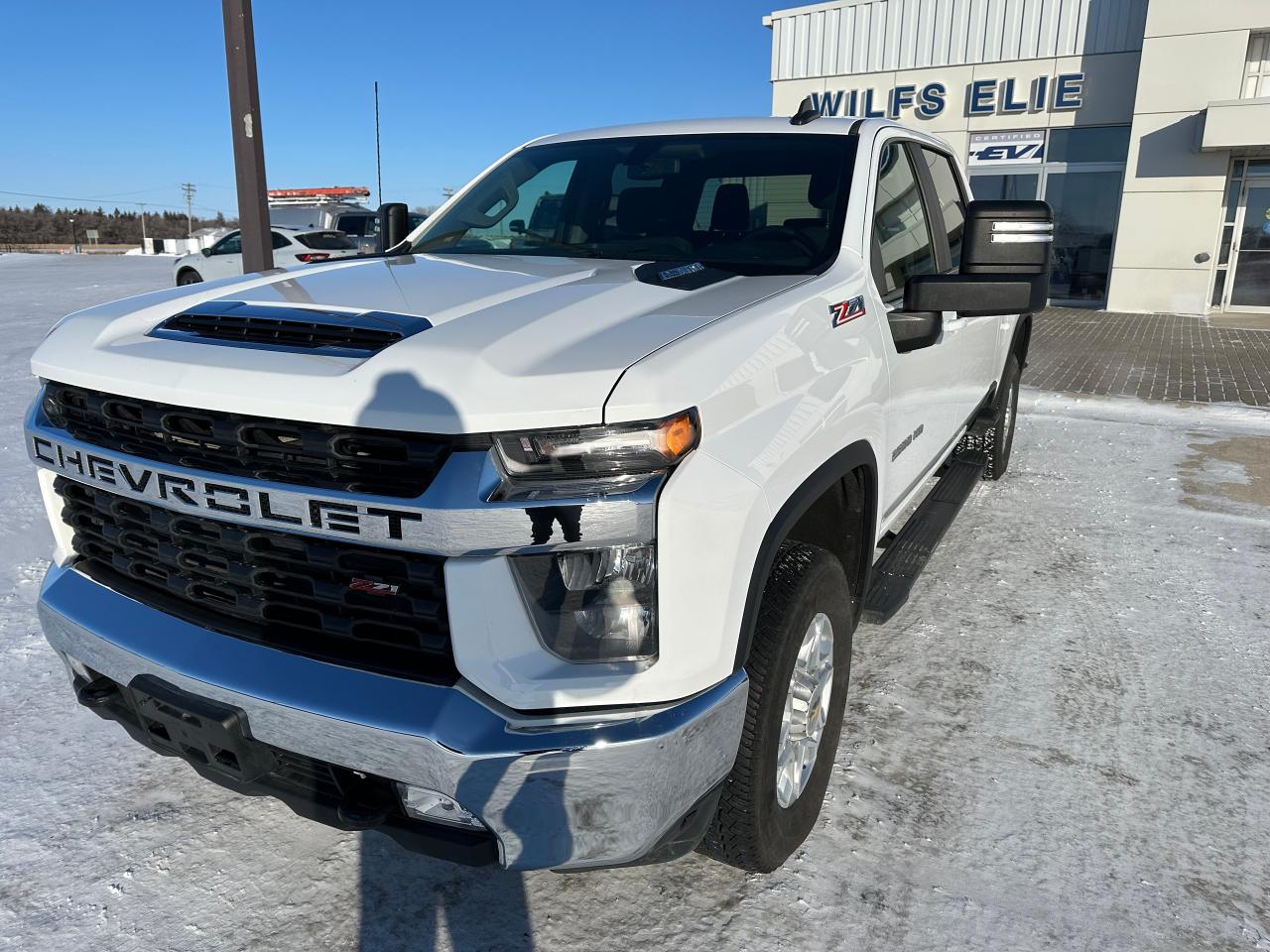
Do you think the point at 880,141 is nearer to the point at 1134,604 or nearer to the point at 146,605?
the point at 1134,604

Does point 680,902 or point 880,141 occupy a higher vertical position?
point 880,141

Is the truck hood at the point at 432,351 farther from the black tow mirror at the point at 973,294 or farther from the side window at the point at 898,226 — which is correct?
the side window at the point at 898,226

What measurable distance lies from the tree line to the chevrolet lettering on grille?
6170 centimetres

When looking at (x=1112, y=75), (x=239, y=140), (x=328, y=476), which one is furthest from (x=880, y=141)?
(x=1112, y=75)

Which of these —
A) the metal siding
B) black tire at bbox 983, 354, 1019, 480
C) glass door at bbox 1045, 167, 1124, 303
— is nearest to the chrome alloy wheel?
black tire at bbox 983, 354, 1019, 480

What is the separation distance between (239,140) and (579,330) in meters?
4.87

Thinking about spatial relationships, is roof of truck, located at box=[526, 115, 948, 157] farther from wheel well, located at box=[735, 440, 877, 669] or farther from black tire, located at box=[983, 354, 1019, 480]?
black tire, located at box=[983, 354, 1019, 480]

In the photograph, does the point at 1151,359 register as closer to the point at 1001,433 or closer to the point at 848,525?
the point at 1001,433

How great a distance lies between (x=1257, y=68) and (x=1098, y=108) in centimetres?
246

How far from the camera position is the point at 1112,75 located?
55.9ft

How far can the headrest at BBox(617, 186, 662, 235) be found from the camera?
124 inches

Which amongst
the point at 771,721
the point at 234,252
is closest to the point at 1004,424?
the point at 771,721

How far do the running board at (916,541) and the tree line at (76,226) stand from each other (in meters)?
60.5

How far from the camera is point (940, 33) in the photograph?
18.2m
